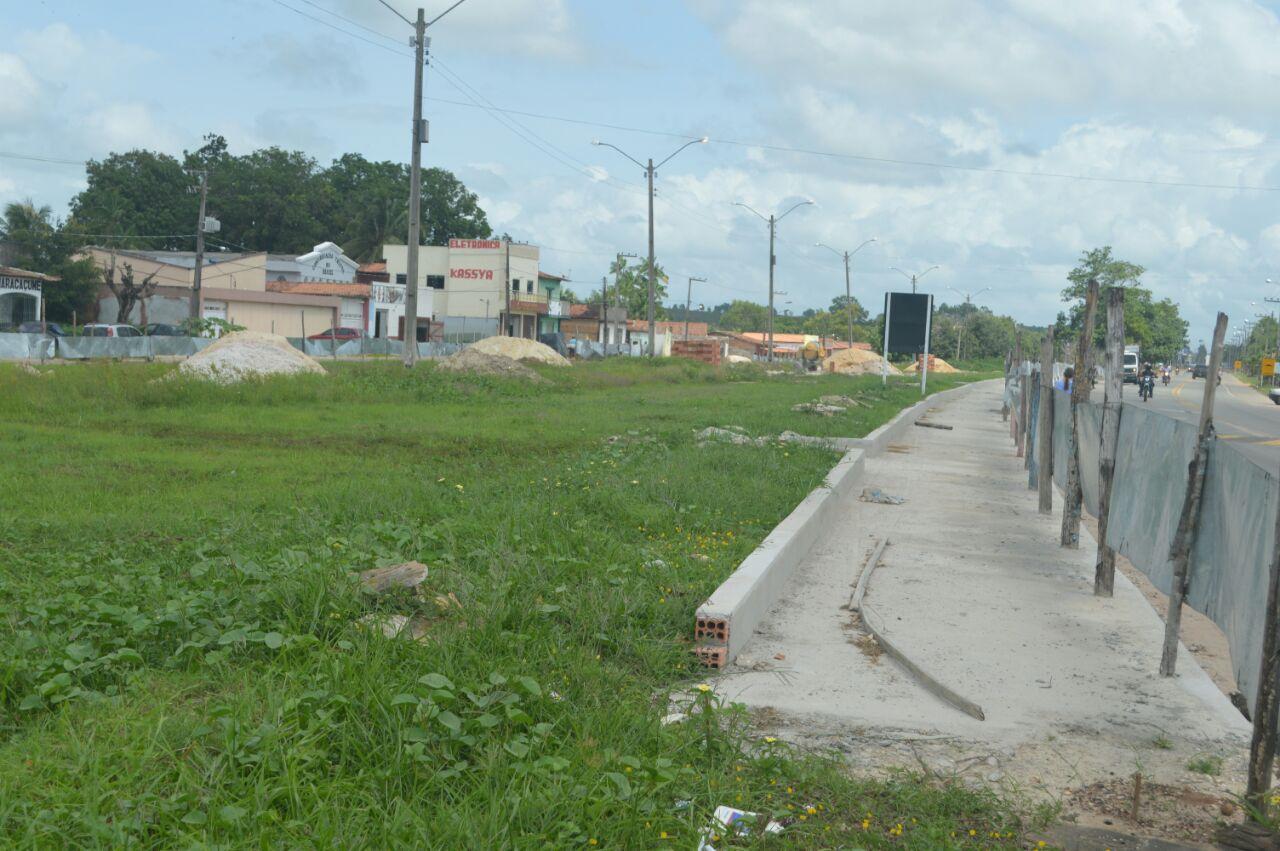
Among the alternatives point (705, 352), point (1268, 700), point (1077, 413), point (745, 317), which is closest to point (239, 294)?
point (705, 352)

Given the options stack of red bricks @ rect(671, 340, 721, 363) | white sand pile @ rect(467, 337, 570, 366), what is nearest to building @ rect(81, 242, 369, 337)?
white sand pile @ rect(467, 337, 570, 366)

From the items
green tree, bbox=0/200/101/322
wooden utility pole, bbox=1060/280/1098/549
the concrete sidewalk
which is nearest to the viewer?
the concrete sidewalk

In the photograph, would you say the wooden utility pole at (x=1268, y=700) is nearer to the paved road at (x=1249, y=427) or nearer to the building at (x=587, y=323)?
the paved road at (x=1249, y=427)

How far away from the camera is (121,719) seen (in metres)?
4.50

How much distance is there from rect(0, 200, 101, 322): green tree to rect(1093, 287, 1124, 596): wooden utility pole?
62.3 meters

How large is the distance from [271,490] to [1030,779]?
765 cm

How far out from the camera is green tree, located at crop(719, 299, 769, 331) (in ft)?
627

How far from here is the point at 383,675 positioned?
194 inches

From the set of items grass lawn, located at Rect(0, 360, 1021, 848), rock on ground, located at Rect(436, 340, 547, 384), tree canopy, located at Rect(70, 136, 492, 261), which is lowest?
grass lawn, located at Rect(0, 360, 1021, 848)

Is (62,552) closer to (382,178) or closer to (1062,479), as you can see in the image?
(1062,479)

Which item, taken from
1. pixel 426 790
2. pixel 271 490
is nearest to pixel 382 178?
pixel 271 490

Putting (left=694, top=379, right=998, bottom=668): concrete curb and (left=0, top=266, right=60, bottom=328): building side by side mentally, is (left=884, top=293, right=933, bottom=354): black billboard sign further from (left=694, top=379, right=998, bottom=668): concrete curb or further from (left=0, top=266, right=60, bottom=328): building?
(left=0, top=266, right=60, bottom=328): building

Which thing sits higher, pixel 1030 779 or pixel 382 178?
pixel 382 178

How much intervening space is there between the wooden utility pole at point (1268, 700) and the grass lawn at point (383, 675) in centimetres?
115
